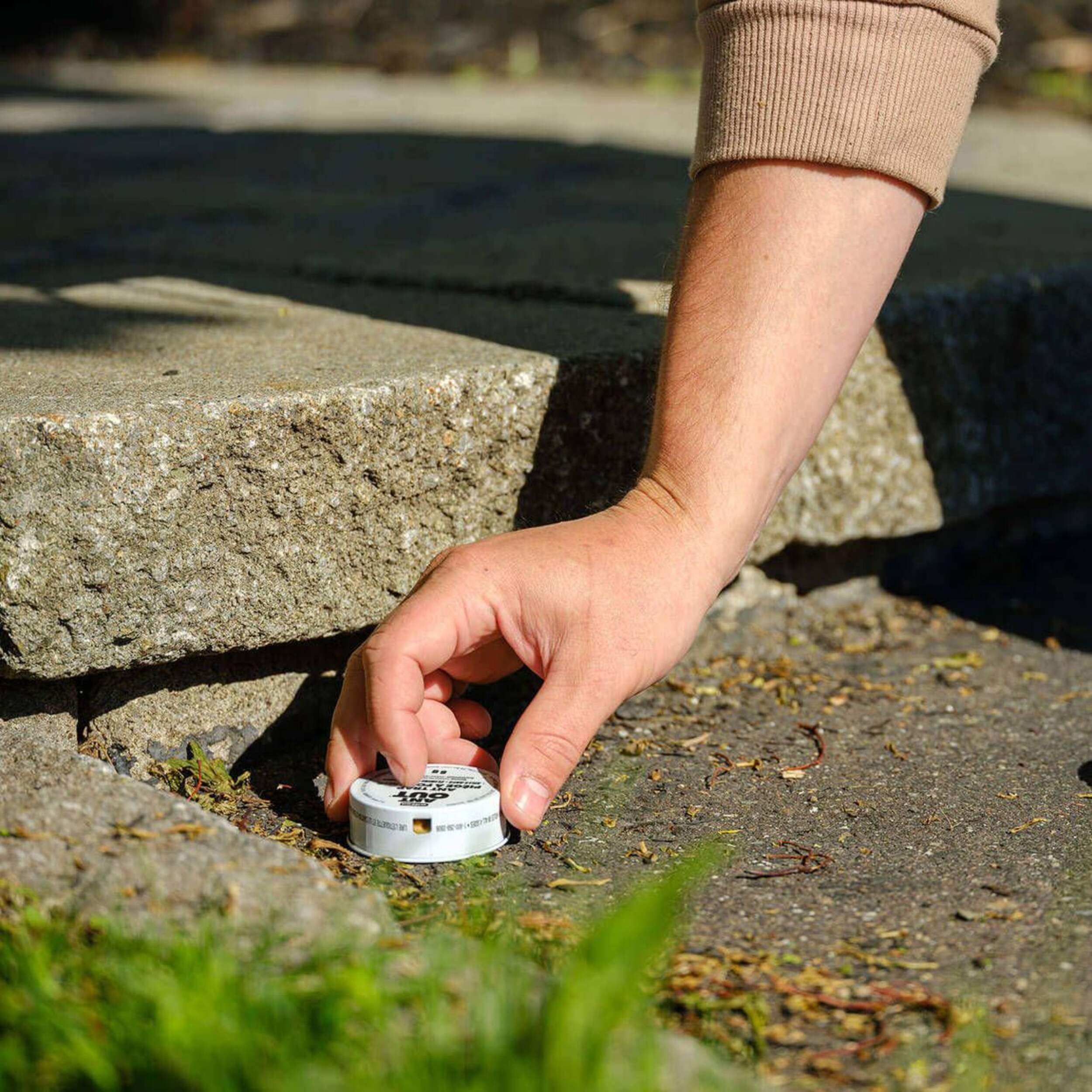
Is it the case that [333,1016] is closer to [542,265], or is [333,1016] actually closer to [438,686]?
[438,686]

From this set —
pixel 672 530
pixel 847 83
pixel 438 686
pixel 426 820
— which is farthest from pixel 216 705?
pixel 847 83

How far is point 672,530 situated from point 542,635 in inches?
7.3

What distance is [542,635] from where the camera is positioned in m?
1.46

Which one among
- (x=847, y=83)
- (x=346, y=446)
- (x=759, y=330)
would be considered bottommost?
(x=346, y=446)

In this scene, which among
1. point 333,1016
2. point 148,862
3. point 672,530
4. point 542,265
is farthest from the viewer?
point 542,265

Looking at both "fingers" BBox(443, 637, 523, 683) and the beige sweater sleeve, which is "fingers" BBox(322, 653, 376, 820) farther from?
the beige sweater sleeve

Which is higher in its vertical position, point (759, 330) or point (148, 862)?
point (759, 330)

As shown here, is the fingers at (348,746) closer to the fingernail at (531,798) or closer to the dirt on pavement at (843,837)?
the dirt on pavement at (843,837)

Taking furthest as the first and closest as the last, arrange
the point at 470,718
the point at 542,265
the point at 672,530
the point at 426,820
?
1. the point at 542,265
2. the point at 470,718
3. the point at 672,530
4. the point at 426,820

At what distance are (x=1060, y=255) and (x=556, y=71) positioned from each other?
385 centimetres

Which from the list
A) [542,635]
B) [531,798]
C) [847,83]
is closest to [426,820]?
[531,798]

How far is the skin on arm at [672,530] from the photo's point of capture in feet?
4.72

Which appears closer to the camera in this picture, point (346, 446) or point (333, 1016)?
point (333, 1016)

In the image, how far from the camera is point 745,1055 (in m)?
1.12
